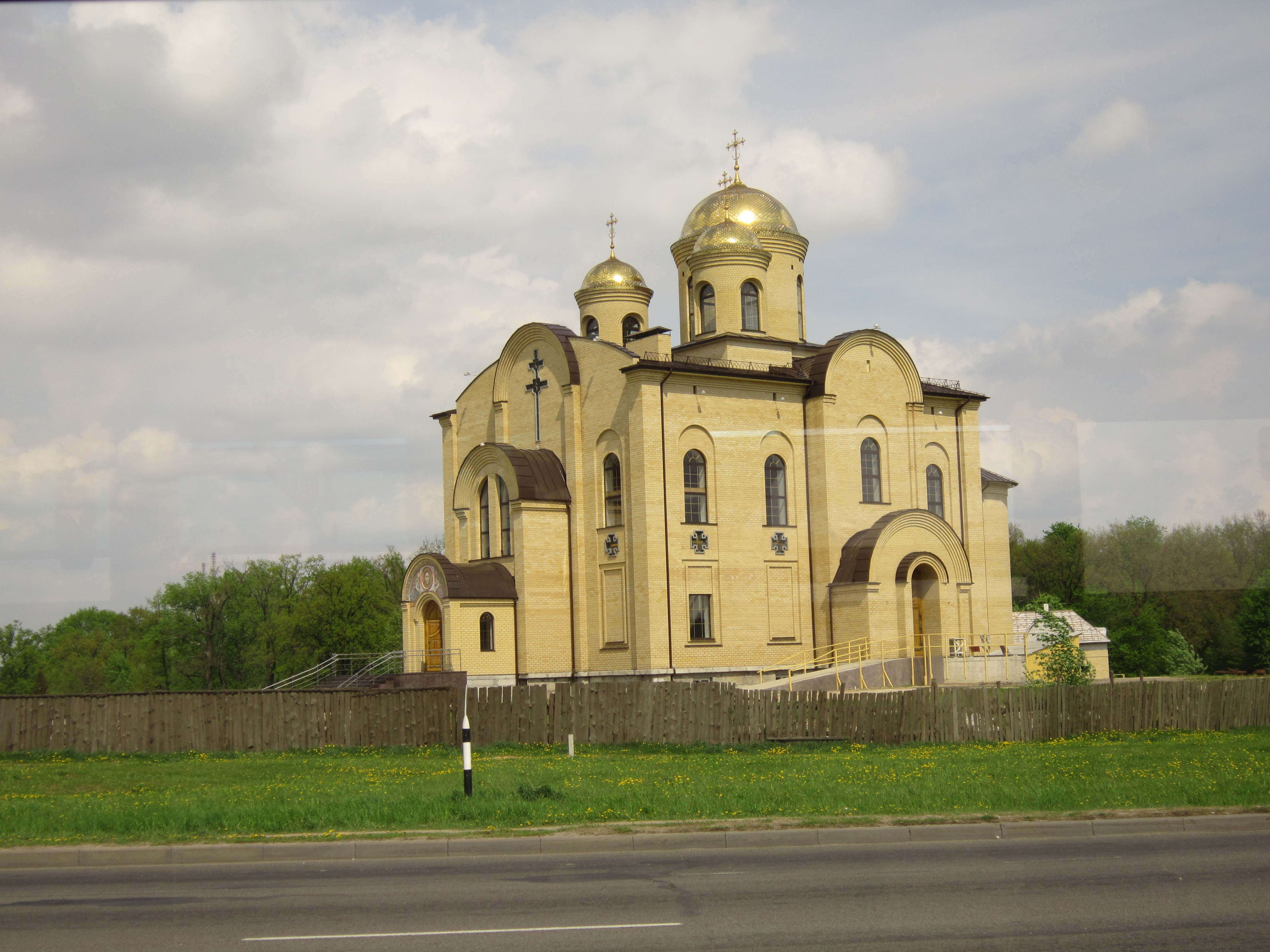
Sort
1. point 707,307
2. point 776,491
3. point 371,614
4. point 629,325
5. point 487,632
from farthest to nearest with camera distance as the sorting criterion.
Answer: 1. point 371,614
2. point 629,325
3. point 707,307
4. point 776,491
5. point 487,632

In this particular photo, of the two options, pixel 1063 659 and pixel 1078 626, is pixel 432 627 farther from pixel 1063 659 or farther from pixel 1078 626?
pixel 1078 626

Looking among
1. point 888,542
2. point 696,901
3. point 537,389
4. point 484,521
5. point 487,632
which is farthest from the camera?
point 484,521

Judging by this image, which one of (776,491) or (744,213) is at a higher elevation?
(744,213)

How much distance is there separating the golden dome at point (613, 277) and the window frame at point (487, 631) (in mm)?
13700

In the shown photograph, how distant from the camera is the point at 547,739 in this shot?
81.7ft

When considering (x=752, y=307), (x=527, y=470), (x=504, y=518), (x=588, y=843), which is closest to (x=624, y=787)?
(x=588, y=843)

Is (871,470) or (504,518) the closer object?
(504,518)

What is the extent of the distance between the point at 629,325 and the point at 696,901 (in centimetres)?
3514

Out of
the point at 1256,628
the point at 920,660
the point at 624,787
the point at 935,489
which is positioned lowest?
the point at 624,787

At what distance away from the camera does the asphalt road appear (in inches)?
335

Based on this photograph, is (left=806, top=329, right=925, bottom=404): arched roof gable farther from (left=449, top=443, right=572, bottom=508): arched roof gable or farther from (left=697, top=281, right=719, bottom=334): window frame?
(left=449, top=443, right=572, bottom=508): arched roof gable

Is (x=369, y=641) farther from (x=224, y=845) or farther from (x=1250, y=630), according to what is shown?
(x=224, y=845)

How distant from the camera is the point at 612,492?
36.1 metres

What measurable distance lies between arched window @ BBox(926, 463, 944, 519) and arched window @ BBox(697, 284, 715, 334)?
8349 mm
